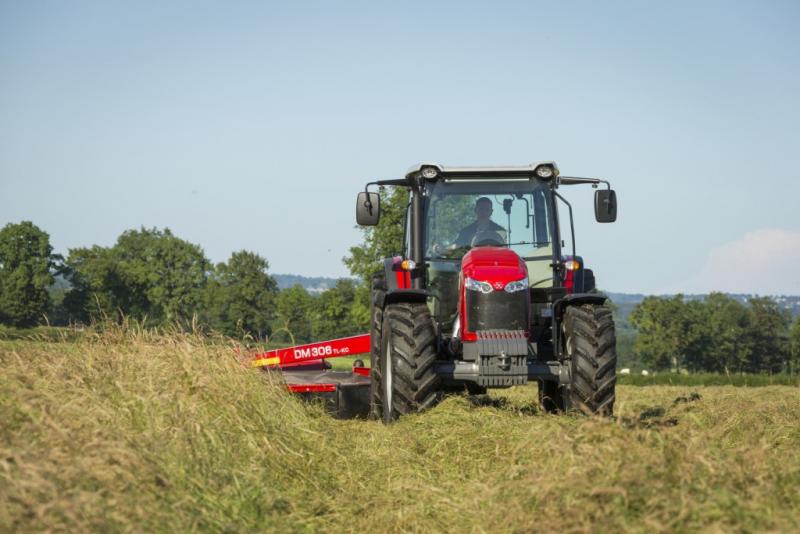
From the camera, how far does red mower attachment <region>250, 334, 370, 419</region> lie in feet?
32.3

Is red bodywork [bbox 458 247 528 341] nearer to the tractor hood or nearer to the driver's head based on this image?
the tractor hood

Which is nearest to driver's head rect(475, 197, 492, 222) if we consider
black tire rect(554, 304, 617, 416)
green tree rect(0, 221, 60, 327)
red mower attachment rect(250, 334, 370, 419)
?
black tire rect(554, 304, 617, 416)

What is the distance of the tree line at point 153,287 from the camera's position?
7006 centimetres

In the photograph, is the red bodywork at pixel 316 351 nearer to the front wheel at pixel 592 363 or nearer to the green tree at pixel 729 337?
the front wheel at pixel 592 363

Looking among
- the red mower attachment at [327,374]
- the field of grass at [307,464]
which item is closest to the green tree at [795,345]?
the red mower attachment at [327,374]

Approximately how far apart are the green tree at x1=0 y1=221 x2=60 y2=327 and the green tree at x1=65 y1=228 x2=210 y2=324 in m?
4.91

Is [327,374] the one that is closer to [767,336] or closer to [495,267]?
[495,267]

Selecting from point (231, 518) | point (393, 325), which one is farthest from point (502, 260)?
point (231, 518)

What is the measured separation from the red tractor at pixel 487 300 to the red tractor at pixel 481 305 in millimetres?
10

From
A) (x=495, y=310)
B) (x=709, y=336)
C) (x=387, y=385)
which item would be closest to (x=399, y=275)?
(x=387, y=385)

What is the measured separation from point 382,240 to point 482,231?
110 feet

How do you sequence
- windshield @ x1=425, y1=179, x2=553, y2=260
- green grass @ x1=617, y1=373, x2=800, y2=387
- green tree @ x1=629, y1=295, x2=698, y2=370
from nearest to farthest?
1. windshield @ x1=425, y1=179, x2=553, y2=260
2. green grass @ x1=617, y1=373, x2=800, y2=387
3. green tree @ x1=629, y1=295, x2=698, y2=370

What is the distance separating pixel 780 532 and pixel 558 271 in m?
5.53

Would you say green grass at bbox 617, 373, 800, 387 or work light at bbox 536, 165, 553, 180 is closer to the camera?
work light at bbox 536, 165, 553, 180
